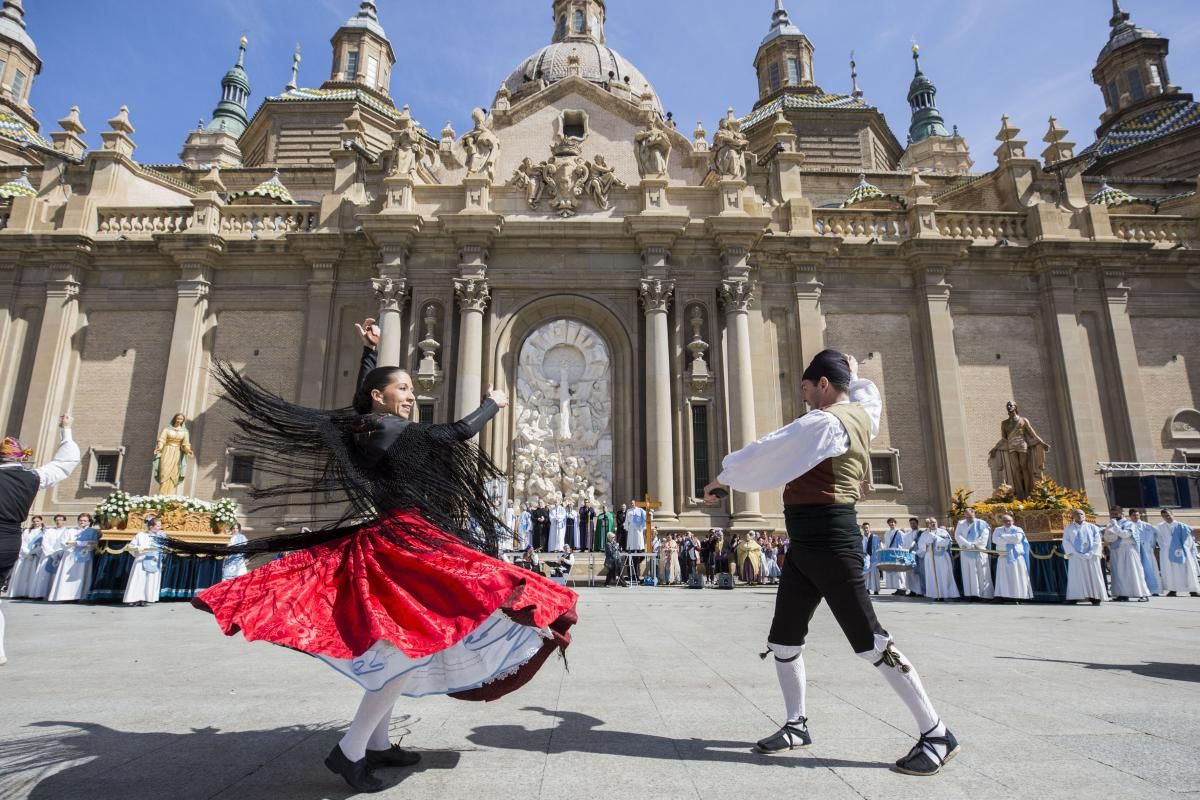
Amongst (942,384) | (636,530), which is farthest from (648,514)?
(942,384)

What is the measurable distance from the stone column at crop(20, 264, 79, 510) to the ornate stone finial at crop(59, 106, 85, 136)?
7012 mm

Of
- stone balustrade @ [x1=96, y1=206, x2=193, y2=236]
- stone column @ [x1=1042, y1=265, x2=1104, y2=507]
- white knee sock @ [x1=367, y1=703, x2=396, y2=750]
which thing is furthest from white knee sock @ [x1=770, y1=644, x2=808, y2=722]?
stone balustrade @ [x1=96, y1=206, x2=193, y2=236]

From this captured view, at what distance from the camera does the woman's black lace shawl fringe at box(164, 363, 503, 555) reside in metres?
3.63

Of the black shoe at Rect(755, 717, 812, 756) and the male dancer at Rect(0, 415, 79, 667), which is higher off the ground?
the male dancer at Rect(0, 415, 79, 667)

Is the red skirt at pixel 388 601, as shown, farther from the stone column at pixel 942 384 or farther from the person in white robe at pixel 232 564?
the stone column at pixel 942 384

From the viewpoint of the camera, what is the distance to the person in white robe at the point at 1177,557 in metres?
16.2

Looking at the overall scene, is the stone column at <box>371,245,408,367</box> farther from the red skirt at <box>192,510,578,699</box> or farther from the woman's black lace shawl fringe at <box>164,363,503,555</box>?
the red skirt at <box>192,510,578,699</box>

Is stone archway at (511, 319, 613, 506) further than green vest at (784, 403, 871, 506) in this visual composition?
Yes

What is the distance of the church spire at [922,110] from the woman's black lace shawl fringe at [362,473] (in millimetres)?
46338

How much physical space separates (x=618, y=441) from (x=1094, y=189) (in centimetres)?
2630

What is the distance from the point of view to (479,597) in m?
3.13

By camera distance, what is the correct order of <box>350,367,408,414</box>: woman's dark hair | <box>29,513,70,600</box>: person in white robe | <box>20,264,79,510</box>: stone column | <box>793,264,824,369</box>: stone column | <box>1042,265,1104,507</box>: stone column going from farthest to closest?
<box>793,264,824,369</box>: stone column → <box>1042,265,1104,507</box>: stone column → <box>20,264,79,510</box>: stone column → <box>29,513,70,600</box>: person in white robe → <box>350,367,408,414</box>: woman's dark hair

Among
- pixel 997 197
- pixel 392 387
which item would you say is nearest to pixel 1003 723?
pixel 392 387

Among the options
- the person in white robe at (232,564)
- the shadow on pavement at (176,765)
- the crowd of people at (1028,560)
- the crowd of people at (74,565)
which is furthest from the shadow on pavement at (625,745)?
the person in white robe at (232,564)
